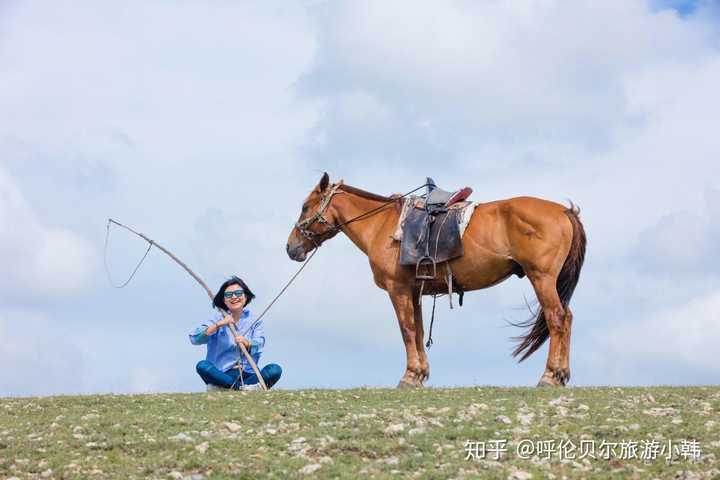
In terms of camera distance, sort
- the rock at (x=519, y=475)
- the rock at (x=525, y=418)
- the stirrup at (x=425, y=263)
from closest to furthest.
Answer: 1. the rock at (x=519, y=475)
2. the rock at (x=525, y=418)
3. the stirrup at (x=425, y=263)

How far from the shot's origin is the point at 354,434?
11.1 meters

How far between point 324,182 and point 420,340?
122 inches

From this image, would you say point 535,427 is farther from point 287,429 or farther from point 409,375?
point 409,375

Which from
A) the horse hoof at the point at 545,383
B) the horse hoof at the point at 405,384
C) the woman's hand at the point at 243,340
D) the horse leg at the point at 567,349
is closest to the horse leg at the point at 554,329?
the horse leg at the point at 567,349

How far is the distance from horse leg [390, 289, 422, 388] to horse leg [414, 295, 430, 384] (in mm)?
105

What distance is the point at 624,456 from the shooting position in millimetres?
10391

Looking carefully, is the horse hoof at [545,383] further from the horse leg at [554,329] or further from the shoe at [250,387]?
the shoe at [250,387]

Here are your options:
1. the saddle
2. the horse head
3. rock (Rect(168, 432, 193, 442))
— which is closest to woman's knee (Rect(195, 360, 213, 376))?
the horse head

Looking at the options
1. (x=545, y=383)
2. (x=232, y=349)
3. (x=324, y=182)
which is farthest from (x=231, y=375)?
(x=545, y=383)

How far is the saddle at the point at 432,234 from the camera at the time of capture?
1588 centimetres

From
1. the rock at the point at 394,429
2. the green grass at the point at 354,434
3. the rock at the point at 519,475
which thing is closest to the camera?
the rock at the point at 519,475

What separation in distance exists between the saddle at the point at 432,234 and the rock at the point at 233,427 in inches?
201

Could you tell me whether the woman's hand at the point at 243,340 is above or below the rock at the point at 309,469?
above

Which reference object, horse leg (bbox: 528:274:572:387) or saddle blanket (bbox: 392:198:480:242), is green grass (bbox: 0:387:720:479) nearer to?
horse leg (bbox: 528:274:572:387)
